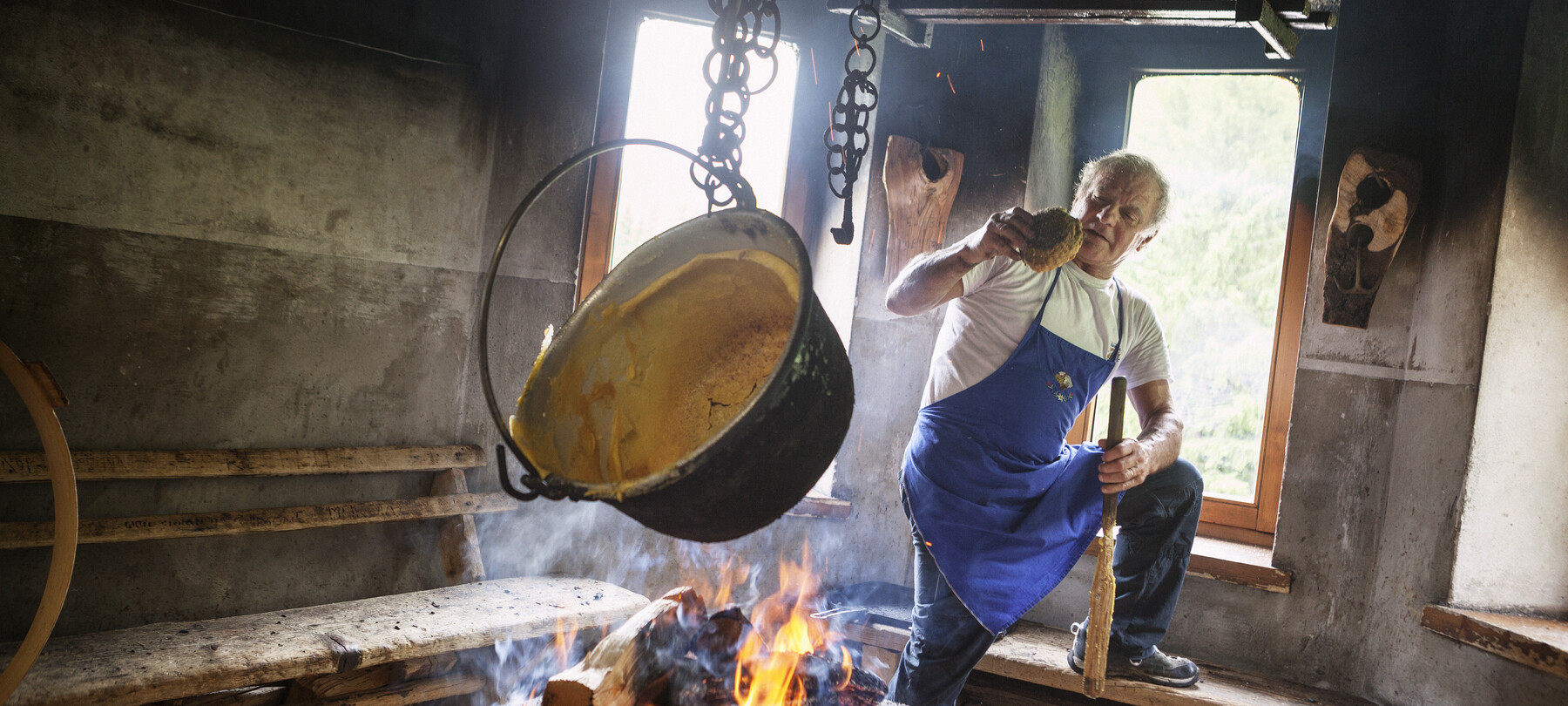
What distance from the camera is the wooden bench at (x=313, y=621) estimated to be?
2.15m

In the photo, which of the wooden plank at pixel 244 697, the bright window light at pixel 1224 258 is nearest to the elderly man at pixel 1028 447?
the bright window light at pixel 1224 258

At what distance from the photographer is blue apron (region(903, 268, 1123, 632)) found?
245 cm

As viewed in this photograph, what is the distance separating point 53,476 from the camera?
78.2 inches

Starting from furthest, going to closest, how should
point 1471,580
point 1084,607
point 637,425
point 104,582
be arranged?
point 1084,607 < point 1471,580 < point 104,582 < point 637,425

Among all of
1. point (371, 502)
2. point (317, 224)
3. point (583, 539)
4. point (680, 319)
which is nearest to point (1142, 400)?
point (680, 319)

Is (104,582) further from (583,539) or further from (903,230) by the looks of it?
(903,230)

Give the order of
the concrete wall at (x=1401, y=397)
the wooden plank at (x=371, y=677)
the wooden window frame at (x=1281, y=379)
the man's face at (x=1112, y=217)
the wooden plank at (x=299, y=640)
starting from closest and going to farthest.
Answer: the wooden plank at (x=299, y=640) → the wooden plank at (x=371, y=677) → the man's face at (x=1112, y=217) → the concrete wall at (x=1401, y=397) → the wooden window frame at (x=1281, y=379)

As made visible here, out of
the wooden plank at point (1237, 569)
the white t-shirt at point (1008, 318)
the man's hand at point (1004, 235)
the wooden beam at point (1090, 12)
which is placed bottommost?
the wooden plank at point (1237, 569)

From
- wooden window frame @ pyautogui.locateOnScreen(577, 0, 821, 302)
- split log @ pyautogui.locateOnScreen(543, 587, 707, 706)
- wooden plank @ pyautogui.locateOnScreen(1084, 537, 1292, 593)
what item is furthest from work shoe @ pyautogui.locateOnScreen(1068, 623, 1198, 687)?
wooden window frame @ pyautogui.locateOnScreen(577, 0, 821, 302)

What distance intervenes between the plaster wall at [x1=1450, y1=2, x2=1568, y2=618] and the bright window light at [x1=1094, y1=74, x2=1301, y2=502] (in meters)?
0.77

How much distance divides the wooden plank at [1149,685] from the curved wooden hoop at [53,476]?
2.49 meters

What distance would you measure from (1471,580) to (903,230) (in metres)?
2.09

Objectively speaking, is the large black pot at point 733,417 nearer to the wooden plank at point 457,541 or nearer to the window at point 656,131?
the wooden plank at point 457,541

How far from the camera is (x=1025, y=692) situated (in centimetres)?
308
